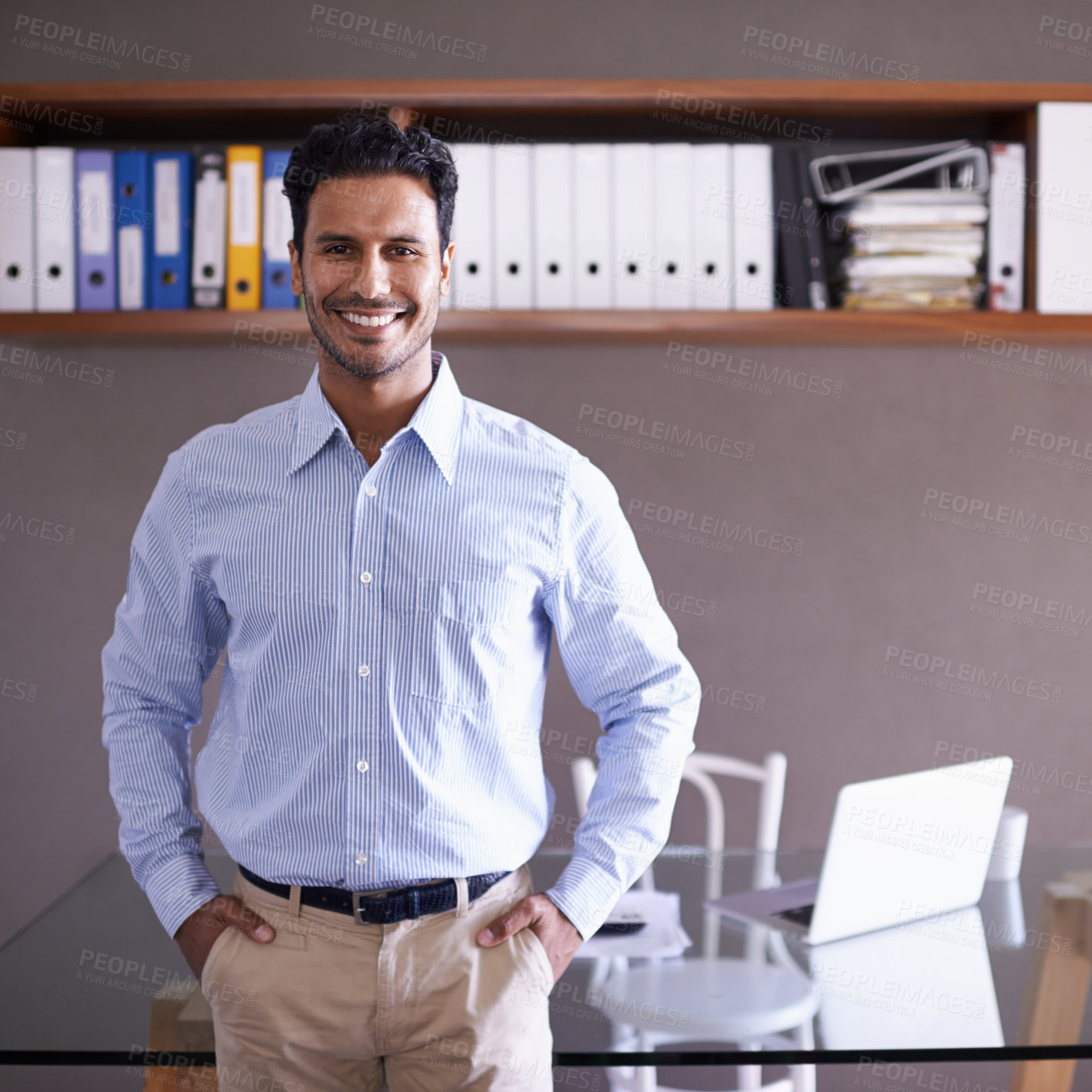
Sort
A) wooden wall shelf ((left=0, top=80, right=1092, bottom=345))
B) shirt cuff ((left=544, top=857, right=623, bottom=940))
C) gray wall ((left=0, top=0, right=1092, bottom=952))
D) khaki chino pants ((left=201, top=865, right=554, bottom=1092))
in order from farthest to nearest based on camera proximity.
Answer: gray wall ((left=0, top=0, right=1092, bottom=952)), wooden wall shelf ((left=0, top=80, right=1092, bottom=345)), shirt cuff ((left=544, top=857, right=623, bottom=940)), khaki chino pants ((left=201, top=865, right=554, bottom=1092))

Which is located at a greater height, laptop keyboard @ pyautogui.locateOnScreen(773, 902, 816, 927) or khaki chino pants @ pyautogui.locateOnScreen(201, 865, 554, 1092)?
khaki chino pants @ pyautogui.locateOnScreen(201, 865, 554, 1092)

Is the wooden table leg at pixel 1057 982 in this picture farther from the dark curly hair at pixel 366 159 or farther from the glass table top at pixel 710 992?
the dark curly hair at pixel 366 159

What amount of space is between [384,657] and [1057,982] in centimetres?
101

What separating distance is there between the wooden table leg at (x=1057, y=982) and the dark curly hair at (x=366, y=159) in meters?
1.23

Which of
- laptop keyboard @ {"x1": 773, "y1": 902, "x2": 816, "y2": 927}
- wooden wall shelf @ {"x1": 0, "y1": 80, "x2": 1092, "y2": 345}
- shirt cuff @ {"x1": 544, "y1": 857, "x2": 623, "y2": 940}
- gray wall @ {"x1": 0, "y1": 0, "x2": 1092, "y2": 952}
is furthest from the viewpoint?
gray wall @ {"x1": 0, "y1": 0, "x2": 1092, "y2": 952}

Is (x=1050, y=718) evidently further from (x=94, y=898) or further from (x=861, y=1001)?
(x=94, y=898)

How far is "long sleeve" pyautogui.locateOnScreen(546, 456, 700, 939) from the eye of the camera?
1.32m

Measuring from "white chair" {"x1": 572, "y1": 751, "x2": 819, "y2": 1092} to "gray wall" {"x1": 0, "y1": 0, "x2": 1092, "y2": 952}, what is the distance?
0.67 m

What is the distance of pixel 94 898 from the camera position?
176 cm

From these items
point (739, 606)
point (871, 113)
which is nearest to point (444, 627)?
point (739, 606)

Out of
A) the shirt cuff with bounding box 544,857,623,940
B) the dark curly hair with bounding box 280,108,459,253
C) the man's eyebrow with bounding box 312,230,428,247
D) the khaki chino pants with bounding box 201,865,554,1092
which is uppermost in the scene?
the dark curly hair with bounding box 280,108,459,253

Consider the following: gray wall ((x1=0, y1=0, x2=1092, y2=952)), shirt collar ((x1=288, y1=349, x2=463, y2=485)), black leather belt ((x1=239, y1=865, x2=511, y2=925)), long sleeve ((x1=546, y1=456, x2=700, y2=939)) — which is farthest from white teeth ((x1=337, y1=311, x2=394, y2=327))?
gray wall ((x1=0, y1=0, x2=1092, y2=952))

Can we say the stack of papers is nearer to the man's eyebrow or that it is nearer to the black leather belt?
the man's eyebrow

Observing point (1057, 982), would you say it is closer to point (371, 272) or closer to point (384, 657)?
point (384, 657)
